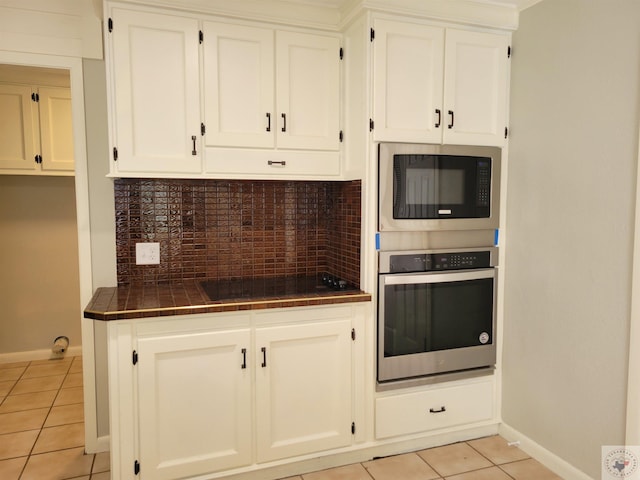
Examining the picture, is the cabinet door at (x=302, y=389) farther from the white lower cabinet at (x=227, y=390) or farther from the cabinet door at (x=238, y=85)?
the cabinet door at (x=238, y=85)

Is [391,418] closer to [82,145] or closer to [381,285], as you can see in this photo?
[381,285]

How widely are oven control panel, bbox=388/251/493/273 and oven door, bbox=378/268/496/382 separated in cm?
3

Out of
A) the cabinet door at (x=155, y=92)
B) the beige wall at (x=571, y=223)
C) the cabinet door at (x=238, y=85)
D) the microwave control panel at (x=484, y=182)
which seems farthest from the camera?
the microwave control panel at (x=484, y=182)

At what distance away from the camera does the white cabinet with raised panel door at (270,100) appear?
2262mm

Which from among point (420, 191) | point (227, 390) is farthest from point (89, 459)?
point (420, 191)

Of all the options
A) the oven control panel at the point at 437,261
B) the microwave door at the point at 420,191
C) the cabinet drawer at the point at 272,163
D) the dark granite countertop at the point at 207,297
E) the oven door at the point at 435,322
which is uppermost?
the cabinet drawer at the point at 272,163

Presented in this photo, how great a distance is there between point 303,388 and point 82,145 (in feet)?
5.40

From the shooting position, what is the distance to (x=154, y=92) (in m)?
2.18

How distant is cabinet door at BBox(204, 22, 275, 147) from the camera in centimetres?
225

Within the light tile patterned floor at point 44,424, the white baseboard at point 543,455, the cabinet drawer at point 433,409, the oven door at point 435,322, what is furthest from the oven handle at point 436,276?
the light tile patterned floor at point 44,424

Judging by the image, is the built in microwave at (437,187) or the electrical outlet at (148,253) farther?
the electrical outlet at (148,253)

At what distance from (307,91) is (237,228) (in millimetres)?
861

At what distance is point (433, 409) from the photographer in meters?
2.50

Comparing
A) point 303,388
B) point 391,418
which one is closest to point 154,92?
point 303,388
